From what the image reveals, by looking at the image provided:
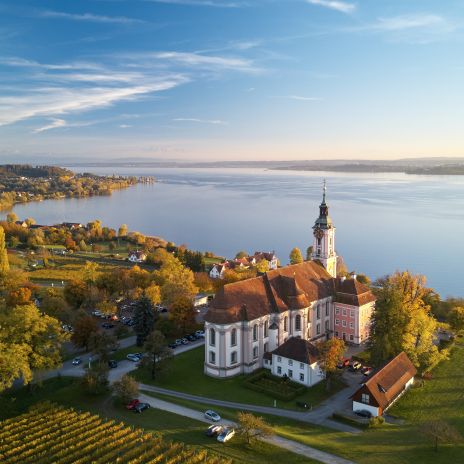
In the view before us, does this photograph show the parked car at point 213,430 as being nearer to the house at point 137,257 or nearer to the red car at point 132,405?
the red car at point 132,405

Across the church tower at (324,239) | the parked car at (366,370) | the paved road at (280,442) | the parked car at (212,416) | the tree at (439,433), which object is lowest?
the parked car at (366,370)

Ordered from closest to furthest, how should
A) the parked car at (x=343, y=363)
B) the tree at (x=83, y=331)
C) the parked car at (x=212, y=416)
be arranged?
the parked car at (x=212, y=416)
the parked car at (x=343, y=363)
the tree at (x=83, y=331)

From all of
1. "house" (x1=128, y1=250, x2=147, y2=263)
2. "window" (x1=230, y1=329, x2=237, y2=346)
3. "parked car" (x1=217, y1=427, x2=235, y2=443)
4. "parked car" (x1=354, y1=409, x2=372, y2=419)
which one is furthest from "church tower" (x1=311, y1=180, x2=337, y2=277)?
"house" (x1=128, y1=250, x2=147, y2=263)

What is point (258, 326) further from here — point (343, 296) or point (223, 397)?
point (343, 296)

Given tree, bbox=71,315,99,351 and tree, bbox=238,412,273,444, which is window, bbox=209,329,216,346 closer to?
tree, bbox=71,315,99,351

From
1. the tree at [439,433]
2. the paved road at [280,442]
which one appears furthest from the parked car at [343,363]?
the paved road at [280,442]

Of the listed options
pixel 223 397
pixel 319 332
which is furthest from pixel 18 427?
pixel 319 332
